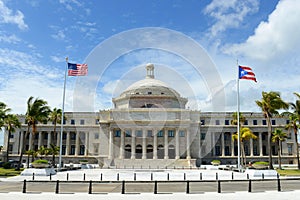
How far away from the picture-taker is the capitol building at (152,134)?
71.4m

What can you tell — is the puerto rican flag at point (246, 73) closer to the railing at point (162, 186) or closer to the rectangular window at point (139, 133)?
the railing at point (162, 186)

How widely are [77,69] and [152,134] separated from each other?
37577 mm

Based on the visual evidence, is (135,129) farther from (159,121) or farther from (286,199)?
(286,199)

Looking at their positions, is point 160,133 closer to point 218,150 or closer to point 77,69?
point 218,150

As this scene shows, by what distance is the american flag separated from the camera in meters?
39.7

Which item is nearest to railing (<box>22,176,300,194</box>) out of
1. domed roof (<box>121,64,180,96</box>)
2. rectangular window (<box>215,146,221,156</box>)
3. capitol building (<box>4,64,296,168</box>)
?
capitol building (<box>4,64,296,168</box>)

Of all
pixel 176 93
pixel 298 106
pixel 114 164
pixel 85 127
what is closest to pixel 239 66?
pixel 298 106

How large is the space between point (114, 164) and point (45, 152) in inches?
663

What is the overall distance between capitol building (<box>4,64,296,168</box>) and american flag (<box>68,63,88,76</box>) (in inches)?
1231

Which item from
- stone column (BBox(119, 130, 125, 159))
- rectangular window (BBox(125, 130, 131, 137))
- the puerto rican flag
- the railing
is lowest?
the railing

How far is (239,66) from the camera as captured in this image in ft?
131

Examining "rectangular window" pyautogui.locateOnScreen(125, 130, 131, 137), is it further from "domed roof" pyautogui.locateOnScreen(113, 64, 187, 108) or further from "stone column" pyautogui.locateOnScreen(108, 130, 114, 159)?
"domed roof" pyautogui.locateOnScreen(113, 64, 187, 108)

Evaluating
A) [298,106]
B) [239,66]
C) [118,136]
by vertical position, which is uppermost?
[239,66]

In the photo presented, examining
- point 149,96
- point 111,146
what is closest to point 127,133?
point 111,146
